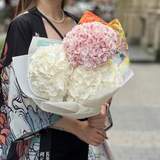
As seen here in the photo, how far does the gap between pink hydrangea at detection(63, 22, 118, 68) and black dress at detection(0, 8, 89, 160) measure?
0.66 feet

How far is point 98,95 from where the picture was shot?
2498 millimetres

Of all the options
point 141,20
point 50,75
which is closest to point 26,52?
point 50,75

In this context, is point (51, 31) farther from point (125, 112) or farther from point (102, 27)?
point (125, 112)

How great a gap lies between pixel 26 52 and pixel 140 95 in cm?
929

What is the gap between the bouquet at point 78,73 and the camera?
8.23 ft

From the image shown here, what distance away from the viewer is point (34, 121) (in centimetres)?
267

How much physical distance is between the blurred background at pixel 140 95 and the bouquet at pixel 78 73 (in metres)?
1.01

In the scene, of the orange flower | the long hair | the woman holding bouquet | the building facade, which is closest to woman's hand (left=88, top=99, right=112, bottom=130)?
the woman holding bouquet

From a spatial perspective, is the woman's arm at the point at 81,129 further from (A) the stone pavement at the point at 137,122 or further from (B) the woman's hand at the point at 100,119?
(A) the stone pavement at the point at 137,122

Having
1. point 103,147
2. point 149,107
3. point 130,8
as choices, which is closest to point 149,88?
point 149,107

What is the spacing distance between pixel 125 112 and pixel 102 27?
24.2 ft

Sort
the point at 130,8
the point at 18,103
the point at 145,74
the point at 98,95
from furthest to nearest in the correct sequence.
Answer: the point at 130,8, the point at 145,74, the point at 18,103, the point at 98,95

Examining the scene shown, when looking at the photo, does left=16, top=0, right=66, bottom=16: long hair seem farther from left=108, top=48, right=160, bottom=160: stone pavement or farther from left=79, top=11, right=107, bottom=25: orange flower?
left=108, top=48, right=160, bottom=160: stone pavement

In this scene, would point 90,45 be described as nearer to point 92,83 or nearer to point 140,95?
point 92,83
